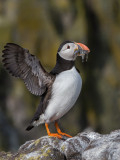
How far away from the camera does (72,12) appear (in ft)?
86.8

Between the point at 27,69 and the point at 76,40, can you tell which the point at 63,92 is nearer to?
the point at 27,69

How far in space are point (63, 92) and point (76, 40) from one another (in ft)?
58.6

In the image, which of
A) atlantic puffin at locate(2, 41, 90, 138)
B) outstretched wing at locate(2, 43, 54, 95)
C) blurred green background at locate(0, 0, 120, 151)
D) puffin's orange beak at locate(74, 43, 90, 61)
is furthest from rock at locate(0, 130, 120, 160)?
blurred green background at locate(0, 0, 120, 151)

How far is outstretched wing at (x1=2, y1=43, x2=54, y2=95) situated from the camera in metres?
7.75

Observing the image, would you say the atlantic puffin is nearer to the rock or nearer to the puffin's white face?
the puffin's white face

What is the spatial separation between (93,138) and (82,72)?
19.0 m

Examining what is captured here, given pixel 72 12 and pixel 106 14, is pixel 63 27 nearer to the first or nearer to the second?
pixel 72 12

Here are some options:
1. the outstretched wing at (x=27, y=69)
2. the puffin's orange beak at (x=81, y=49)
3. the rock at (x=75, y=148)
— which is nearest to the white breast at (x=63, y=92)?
the outstretched wing at (x=27, y=69)

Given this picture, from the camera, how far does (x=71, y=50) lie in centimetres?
777

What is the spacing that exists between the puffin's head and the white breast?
24 cm

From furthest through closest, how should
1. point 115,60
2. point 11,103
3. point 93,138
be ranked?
point 115,60
point 11,103
point 93,138

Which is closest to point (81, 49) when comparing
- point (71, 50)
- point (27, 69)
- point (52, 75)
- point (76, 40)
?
point (71, 50)

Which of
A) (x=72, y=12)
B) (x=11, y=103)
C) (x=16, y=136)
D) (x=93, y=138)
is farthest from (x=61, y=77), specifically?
(x=72, y=12)

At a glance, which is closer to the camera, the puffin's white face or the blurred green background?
the puffin's white face
